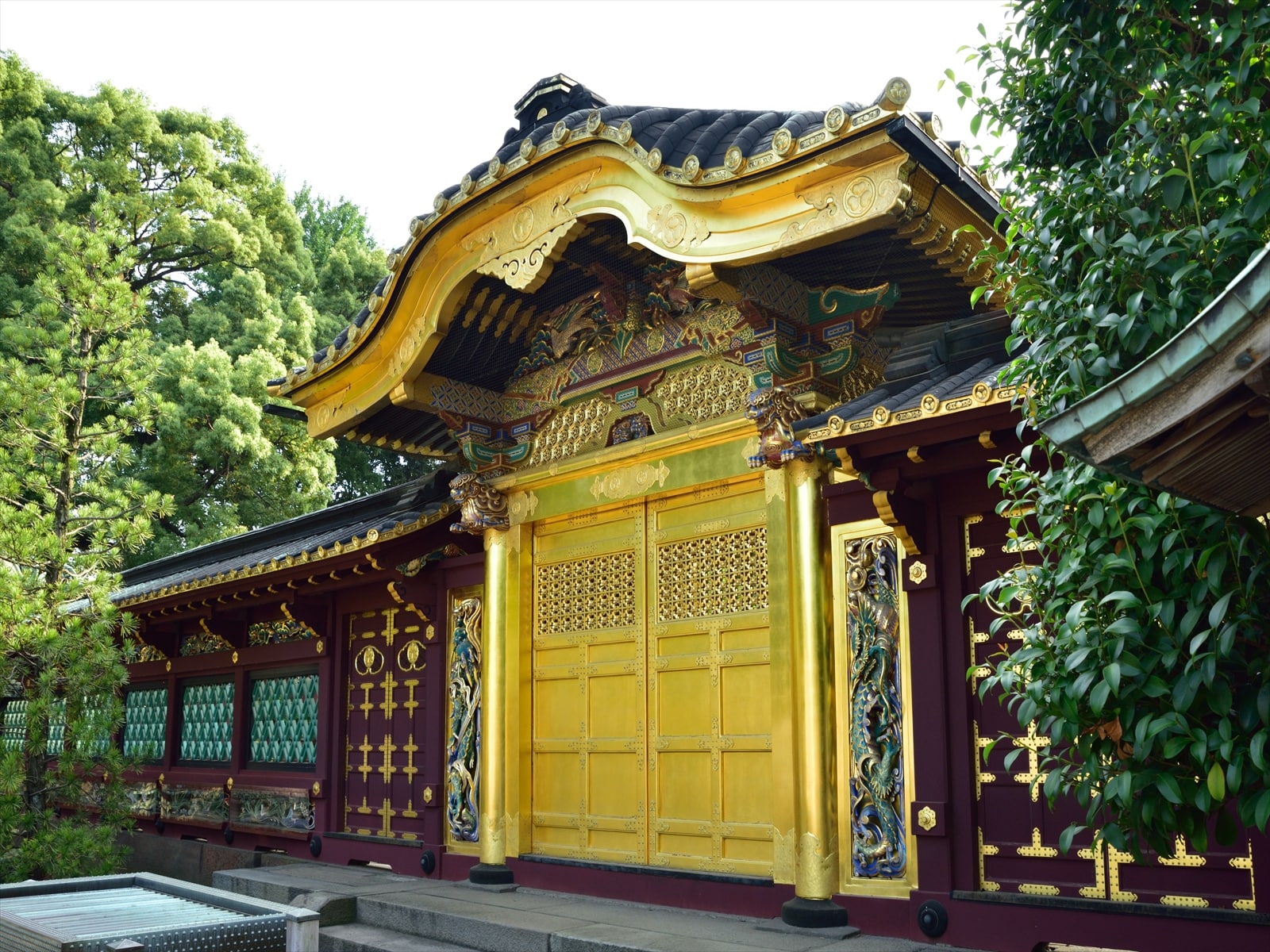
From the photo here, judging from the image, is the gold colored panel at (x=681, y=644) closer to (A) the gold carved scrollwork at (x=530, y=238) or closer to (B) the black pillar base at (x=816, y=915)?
(B) the black pillar base at (x=816, y=915)

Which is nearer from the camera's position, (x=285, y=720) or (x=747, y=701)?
(x=747, y=701)

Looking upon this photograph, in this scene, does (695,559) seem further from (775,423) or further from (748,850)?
(748,850)

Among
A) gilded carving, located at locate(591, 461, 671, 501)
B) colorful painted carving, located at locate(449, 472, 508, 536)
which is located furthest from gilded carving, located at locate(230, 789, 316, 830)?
gilded carving, located at locate(591, 461, 671, 501)

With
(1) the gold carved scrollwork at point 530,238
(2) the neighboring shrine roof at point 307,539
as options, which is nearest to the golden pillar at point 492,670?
(2) the neighboring shrine roof at point 307,539

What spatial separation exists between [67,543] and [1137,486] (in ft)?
32.5

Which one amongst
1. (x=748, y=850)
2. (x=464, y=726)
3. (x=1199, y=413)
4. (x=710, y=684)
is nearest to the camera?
(x=1199, y=413)

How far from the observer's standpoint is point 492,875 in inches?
346

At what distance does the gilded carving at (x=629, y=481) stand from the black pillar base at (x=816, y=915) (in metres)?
3.03

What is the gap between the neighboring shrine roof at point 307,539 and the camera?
9.71m

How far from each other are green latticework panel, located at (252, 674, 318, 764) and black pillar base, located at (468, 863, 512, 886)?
119 inches

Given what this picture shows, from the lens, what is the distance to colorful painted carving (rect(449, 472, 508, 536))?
30.4 ft

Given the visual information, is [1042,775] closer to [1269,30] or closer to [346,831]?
[1269,30]

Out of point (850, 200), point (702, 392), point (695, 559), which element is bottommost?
point (695, 559)

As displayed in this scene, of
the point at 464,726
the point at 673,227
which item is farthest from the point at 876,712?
the point at 464,726
